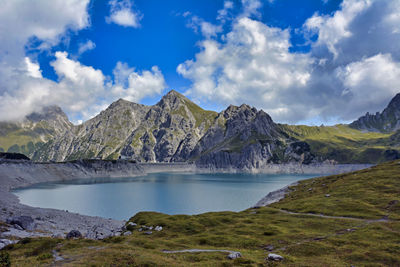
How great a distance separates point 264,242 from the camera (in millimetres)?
35812

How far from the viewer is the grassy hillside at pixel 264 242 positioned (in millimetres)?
24359

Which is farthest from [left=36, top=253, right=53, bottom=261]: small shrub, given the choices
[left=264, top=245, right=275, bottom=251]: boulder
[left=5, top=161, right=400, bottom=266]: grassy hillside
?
[left=264, top=245, right=275, bottom=251]: boulder

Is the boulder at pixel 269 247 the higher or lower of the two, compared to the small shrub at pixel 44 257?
lower

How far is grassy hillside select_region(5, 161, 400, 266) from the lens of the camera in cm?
2436

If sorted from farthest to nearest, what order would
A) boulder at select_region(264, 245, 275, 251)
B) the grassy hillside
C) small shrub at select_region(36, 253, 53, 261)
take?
boulder at select_region(264, 245, 275, 251)
the grassy hillside
small shrub at select_region(36, 253, 53, 261)

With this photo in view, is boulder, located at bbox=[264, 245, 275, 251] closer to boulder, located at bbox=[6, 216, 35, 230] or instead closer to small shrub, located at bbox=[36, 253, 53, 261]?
small shrub, located at bbox=[36, 253, 53, 261]

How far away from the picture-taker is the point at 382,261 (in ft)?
86.9

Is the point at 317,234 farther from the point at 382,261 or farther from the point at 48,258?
the point at 48,258

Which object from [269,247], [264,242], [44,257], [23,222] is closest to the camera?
[44,257]

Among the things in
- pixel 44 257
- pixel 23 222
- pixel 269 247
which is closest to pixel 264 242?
pixel 269 247

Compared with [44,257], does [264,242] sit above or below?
below

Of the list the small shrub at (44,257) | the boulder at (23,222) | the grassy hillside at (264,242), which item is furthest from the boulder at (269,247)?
the boulder at (23,222)

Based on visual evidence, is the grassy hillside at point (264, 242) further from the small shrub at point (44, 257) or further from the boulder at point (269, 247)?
the boulder at point (269, 247)

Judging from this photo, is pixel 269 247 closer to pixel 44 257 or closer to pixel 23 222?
pixel 44 257
